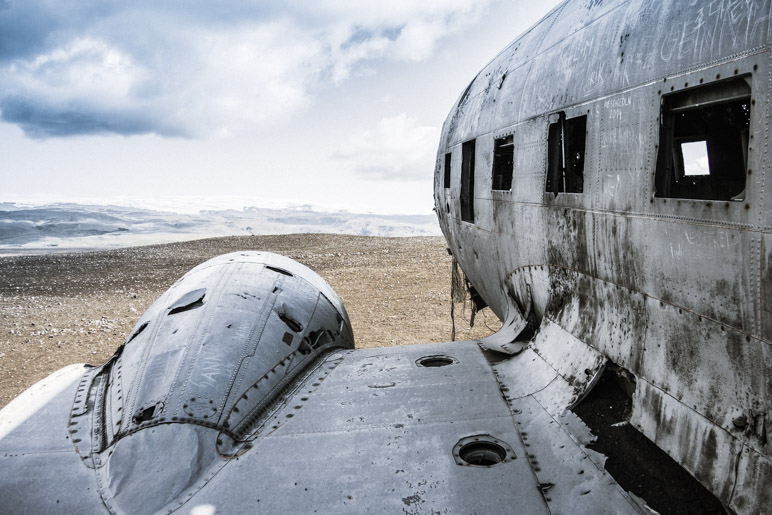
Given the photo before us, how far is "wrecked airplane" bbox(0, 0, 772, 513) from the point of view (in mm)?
2525

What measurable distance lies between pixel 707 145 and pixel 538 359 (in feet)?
11.5

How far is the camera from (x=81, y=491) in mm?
3146

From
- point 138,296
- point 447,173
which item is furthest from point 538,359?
point 138,296

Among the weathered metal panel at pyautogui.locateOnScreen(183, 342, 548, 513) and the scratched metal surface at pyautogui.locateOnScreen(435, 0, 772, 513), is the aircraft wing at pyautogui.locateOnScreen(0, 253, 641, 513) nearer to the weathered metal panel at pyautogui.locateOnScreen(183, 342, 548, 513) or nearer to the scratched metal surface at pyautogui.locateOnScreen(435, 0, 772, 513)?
the weathered metal panel at pyautogui.locateOnScreen(183, 342, 548, 513)

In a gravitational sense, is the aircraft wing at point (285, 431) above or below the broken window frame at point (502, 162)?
below

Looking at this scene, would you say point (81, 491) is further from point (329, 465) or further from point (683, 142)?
point (683, 142)

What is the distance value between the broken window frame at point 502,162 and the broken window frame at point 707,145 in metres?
1.56

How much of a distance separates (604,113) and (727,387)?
2001mm

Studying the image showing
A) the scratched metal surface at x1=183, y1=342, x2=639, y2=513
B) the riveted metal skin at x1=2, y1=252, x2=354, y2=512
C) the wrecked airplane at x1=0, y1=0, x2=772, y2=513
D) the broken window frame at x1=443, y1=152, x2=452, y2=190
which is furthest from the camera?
the broken window frame at x1=443, y1=152, x2=452, y2=190

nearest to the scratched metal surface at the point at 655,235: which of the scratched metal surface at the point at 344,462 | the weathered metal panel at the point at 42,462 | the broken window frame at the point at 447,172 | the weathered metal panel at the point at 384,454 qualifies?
the scratched metal surface at the point at 344,462

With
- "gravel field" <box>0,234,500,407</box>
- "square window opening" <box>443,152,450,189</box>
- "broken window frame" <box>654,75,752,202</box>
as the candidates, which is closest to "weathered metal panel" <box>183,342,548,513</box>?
"broken window frame" <box>654,75,752,202</box>

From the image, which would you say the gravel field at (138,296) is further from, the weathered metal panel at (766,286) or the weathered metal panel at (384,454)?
the weathered metal panel at (766,286)

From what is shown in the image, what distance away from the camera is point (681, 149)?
6.14 meters

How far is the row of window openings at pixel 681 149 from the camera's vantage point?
283 cm
